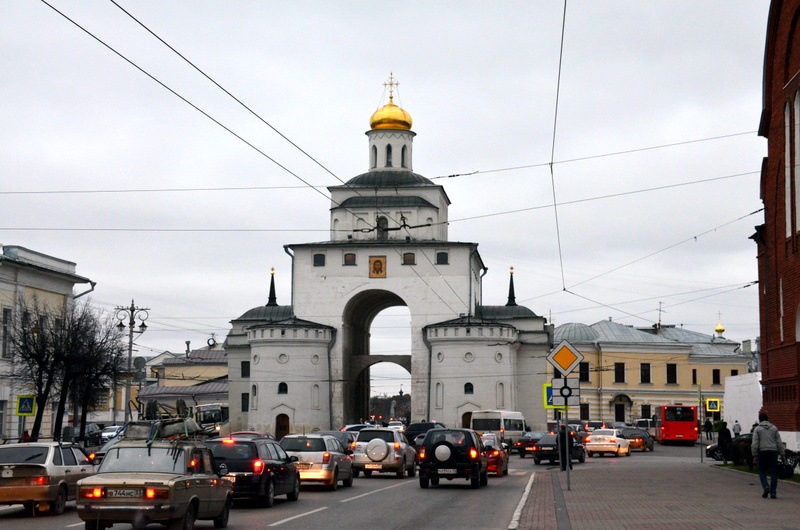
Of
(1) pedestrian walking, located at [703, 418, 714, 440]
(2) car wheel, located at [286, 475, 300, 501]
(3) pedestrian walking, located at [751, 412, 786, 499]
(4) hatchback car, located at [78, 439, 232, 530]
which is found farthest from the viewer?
(1) pedestrian walking, located at [703, 418, 714, 440]

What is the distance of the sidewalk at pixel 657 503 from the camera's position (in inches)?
676

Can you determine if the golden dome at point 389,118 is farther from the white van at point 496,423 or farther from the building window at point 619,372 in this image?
the white van at point 496,423

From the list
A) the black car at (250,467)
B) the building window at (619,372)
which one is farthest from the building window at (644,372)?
the black car at (250,467)

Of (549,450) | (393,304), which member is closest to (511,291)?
(393,304)

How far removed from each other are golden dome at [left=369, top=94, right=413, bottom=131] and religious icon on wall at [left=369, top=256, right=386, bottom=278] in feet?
34.7

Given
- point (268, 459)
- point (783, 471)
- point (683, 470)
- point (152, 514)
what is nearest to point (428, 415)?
point (683, 470)

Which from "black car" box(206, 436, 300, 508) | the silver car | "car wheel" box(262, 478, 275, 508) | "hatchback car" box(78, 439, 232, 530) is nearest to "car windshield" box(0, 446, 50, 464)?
"black car" box(206, 436, 300, 508)

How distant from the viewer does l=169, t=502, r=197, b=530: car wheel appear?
1538 centimetres

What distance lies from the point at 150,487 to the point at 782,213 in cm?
2186

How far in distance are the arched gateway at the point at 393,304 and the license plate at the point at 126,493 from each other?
2259 inches

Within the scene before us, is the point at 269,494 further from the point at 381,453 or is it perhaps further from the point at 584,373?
the point at 584,373

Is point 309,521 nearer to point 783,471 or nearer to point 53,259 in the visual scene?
point 783,471

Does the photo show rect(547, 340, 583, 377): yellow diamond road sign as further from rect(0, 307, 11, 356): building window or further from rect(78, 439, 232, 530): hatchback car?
rect(0, 307, 11, 356): building window

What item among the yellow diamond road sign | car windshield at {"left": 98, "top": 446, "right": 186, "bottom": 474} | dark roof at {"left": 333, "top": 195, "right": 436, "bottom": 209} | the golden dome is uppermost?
the golden dome
